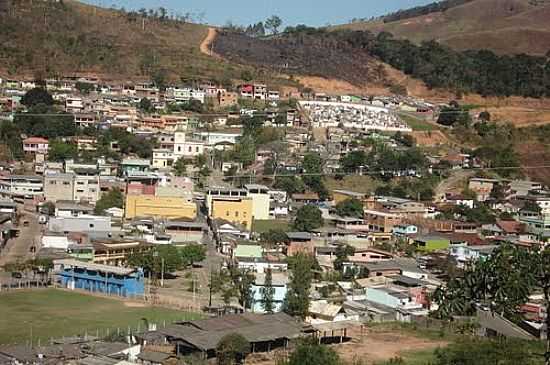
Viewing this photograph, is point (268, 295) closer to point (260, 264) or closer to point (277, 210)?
point (260, 264)

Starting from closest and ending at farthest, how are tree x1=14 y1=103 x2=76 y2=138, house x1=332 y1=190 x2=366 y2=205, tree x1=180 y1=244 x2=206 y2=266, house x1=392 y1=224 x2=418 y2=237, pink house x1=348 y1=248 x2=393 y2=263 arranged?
tree x1=180 y1=244 x2=206 y2=266, pink house x1=348 y1=248 x2=393 y2=263, house x1=392 y1=224 x2=418 y2=237, house x1=332 y1=190 x2=366 y2=205, tree x1=14 y1=103 x2=76 y2=138

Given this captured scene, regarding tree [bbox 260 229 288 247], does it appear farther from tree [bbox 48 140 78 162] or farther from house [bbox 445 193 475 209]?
tree [bbox 48 140 78 162]

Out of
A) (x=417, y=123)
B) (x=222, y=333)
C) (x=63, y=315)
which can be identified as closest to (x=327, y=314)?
(x=222, y=333)

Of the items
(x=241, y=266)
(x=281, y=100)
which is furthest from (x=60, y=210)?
(x=281, y=100)

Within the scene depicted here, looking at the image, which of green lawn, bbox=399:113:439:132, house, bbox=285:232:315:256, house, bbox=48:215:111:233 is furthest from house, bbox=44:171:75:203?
green lawn, bbox=399:113:439:132

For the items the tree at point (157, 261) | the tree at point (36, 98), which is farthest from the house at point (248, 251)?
the tree at point (36, 98)

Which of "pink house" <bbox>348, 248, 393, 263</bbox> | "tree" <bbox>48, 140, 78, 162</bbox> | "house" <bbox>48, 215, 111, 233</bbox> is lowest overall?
"pink house" <bbox>348, 248, 393, 263</bbox>
